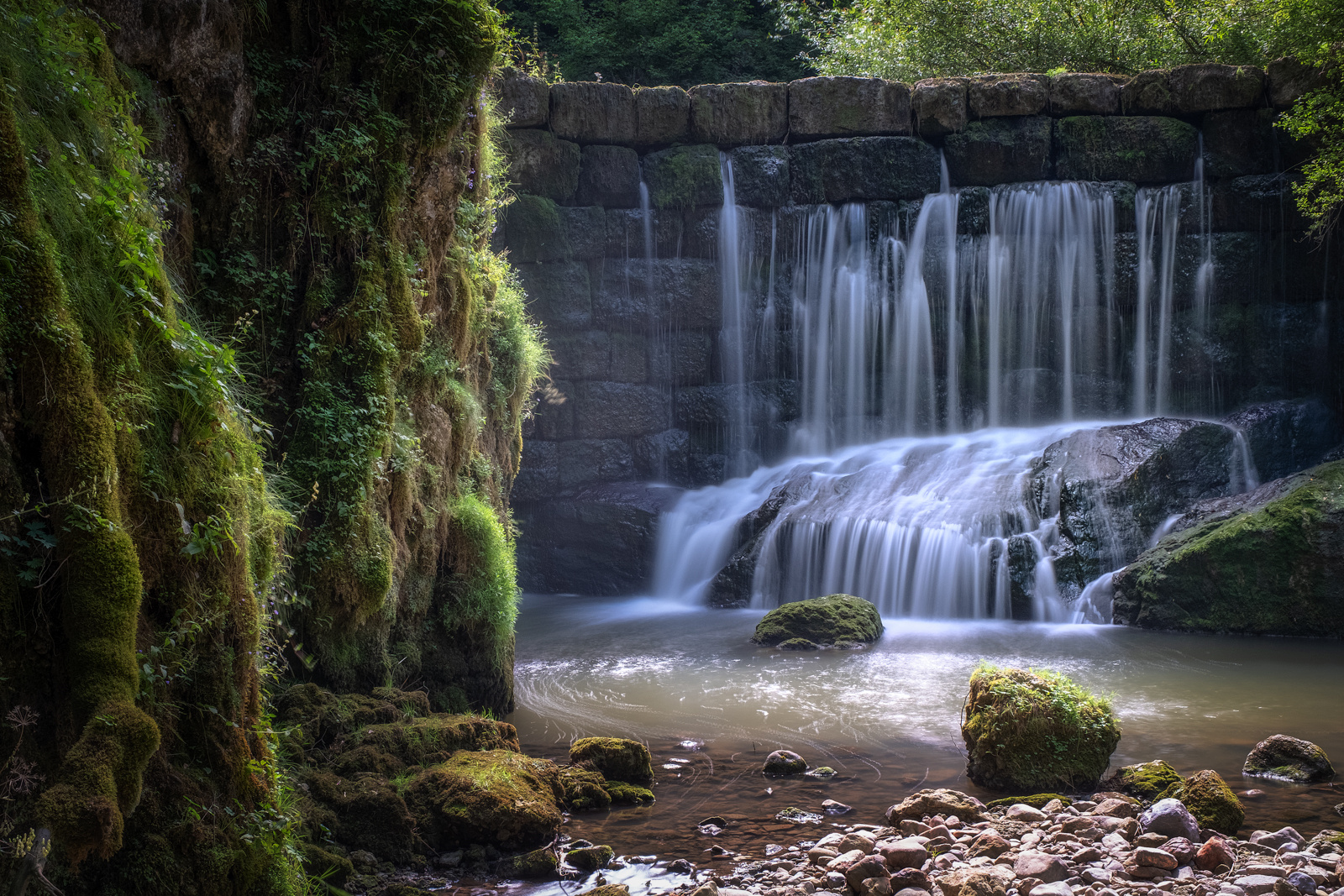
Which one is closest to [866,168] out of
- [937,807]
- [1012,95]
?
[1012,95]

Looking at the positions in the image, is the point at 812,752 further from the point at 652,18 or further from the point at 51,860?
the point at 652,18

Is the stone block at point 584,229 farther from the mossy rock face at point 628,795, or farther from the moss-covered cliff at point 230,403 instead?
the mossy rock face at point 628,795

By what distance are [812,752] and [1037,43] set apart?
17684mm

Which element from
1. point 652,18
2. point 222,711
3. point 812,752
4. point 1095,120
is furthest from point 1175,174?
point 222,711

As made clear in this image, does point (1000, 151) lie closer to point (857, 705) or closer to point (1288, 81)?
point (1288, 81)

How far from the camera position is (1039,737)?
19.9ft

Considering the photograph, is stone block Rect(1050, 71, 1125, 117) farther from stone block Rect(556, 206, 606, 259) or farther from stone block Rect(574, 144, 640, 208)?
stone block Rect(556, 206, 606, 259)

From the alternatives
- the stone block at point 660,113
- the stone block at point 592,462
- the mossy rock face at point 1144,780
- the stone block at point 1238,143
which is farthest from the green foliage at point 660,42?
the mossy rock face at point 1144,780

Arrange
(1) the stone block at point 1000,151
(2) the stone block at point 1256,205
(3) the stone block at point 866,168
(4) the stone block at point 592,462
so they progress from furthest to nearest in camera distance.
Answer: (4) the stone block at point 592,462 → (3) the stone block at point 866,168 → (1) the stone block at point 1000,151 → (2) the stone block at point 1256,205

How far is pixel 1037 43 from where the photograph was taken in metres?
19.9

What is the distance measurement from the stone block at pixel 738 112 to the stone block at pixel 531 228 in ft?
10.1

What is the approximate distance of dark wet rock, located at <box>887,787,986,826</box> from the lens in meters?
5.43

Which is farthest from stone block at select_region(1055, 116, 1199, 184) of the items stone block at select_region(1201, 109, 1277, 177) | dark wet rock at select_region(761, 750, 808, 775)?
dark wet rock at select_region(761, 750, 808, 775)

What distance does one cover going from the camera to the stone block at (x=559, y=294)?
712 inches
